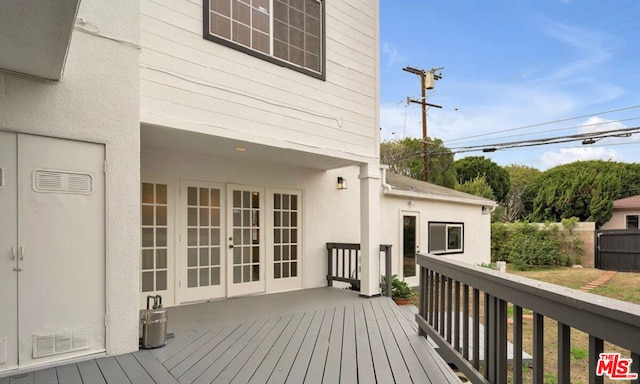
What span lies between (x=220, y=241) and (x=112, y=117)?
2.95 meters

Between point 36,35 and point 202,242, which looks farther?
point 202,242

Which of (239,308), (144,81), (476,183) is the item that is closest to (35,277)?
(144,81)

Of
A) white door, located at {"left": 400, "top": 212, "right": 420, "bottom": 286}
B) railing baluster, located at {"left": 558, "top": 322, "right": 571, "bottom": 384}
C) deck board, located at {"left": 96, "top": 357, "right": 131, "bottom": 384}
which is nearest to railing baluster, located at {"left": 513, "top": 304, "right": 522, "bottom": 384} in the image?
railing baluster, located at {"left": 558, "top": 322, "right": 571, "bottom": 384}

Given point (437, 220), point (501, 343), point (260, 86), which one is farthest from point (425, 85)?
point (501, 343)

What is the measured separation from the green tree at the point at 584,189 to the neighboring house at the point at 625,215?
0.93 ft

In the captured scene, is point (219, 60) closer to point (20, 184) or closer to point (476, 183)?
point (20, 184)

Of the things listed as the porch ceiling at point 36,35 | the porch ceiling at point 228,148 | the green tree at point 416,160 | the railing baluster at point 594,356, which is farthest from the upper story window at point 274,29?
the green tree at point 416,160

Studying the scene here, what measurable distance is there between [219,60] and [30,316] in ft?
10.4

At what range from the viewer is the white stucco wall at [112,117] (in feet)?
10.9

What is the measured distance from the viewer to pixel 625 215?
1925 centimetres

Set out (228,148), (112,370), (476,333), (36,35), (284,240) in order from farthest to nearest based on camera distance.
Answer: (284,240), (228,148), (112,370), (476,333), (36,35)

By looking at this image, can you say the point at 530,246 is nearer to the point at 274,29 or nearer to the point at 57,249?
the point at 274,29

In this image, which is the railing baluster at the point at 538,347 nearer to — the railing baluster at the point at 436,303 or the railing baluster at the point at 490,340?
the railing baluster at the point at 490,340

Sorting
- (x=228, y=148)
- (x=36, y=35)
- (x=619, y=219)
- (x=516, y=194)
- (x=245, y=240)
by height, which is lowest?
(x=619, y=219)
